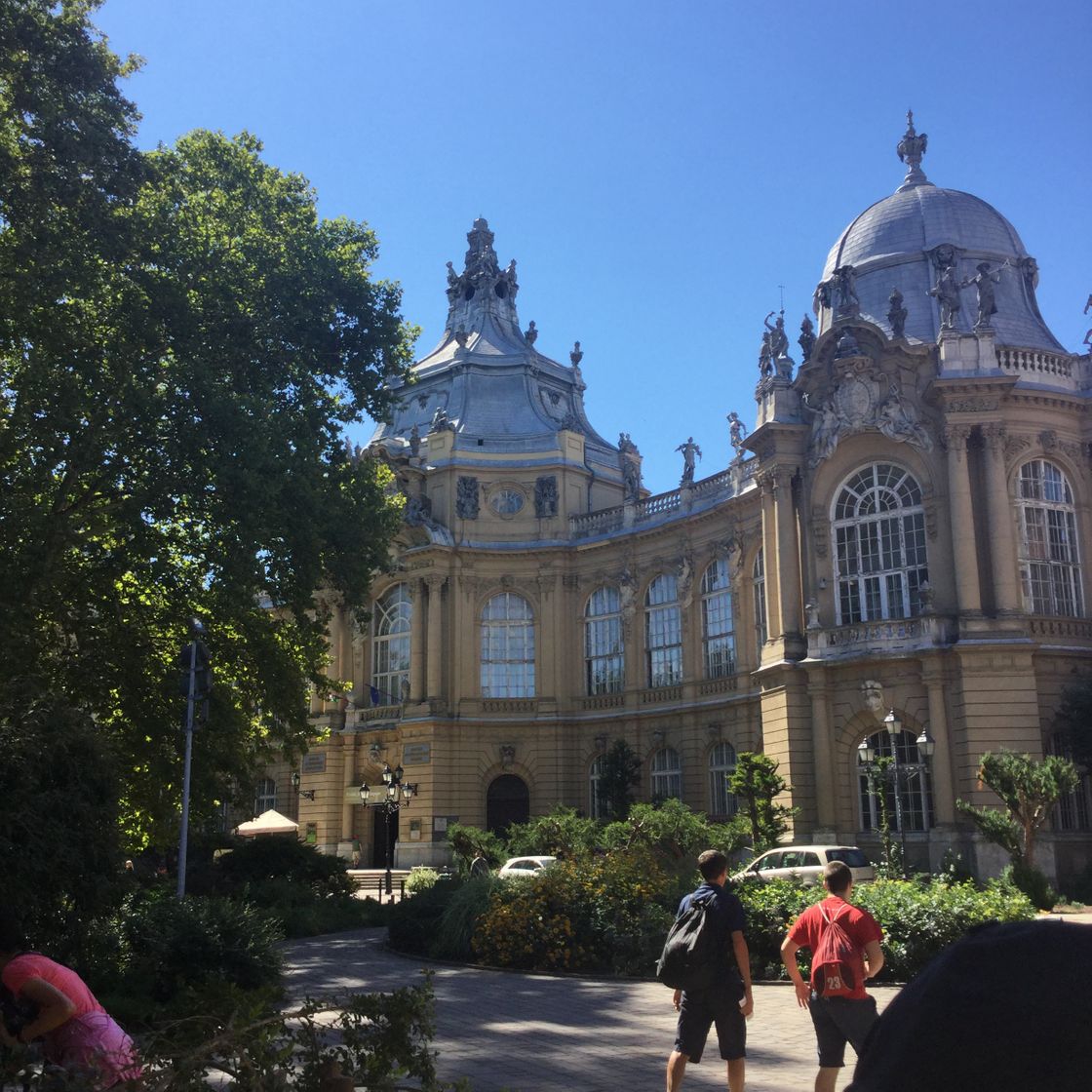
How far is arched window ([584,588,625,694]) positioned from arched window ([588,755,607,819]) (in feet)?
8.80

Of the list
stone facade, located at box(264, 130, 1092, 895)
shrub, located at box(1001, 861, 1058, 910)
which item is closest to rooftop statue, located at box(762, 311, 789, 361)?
stone facade, located at box(264, 130, 1092, 895)

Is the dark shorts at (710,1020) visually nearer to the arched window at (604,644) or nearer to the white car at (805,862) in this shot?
the white car at (805,862)

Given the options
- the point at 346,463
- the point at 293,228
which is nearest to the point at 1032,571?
the point at 346,463

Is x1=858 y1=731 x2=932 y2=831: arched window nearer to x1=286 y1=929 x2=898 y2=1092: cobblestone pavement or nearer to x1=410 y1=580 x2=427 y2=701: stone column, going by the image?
x1=286 y1=929 x2=898 y2=1092: cobblestone pavement

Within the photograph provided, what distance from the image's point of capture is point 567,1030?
40.7 feet

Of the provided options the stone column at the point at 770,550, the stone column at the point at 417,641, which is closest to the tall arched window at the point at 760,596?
the stone column at the point at 770,550

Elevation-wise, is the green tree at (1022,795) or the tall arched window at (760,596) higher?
the tall arched window at (760,596)

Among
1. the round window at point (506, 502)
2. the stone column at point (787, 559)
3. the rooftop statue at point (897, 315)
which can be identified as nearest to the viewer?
the rooftop statue at point (897, 315)

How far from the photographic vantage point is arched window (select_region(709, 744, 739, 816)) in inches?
1526

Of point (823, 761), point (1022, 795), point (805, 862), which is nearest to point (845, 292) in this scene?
point (823, 761)

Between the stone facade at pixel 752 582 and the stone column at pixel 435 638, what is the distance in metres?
0.09

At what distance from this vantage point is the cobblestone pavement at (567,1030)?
10000 millimetres

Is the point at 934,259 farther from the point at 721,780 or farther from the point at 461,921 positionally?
the point at 461,921

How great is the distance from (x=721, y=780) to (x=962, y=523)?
43.3 feet
